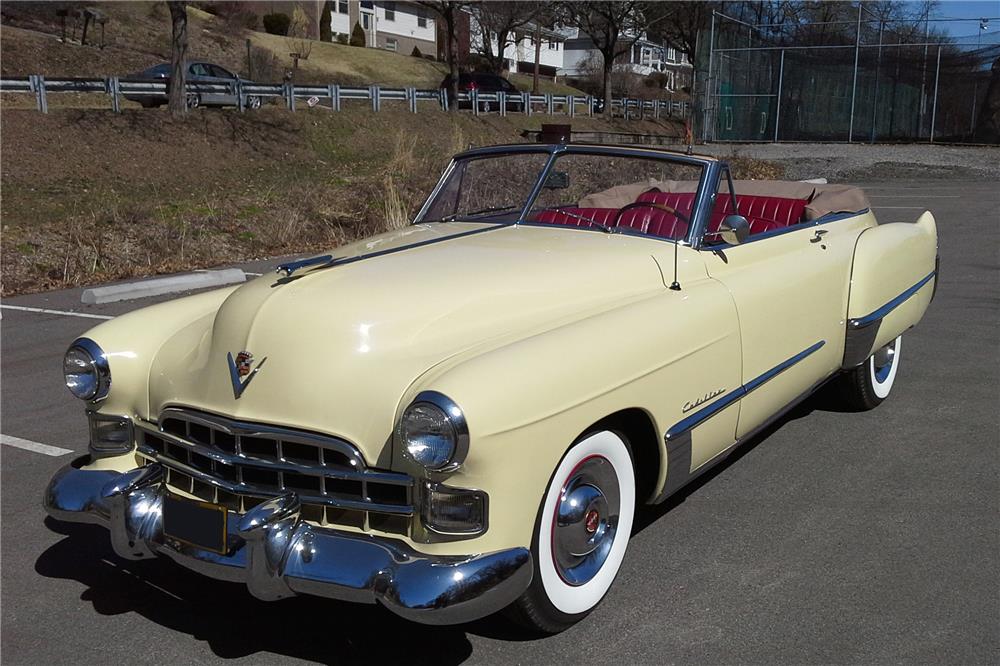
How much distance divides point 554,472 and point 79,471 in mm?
Result: 1734

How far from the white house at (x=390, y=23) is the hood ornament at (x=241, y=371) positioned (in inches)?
2033

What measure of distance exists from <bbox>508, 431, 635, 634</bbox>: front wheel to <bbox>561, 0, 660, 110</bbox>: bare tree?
35.4m

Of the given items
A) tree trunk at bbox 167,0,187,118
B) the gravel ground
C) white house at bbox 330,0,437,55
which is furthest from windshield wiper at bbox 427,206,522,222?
white house at bbox 330,0,437,55

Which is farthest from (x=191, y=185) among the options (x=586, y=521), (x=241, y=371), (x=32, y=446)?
(x=586, y=521)

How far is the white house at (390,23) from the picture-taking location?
171ft

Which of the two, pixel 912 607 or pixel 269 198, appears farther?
pixel 269 198

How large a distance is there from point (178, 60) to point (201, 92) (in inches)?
94.8

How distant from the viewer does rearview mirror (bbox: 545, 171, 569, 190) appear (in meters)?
4.37

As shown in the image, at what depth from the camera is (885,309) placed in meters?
4.99

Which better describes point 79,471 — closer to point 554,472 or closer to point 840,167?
point 554,472

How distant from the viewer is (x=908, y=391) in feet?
18.7

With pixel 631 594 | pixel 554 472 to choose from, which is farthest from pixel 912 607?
pixel 554 472

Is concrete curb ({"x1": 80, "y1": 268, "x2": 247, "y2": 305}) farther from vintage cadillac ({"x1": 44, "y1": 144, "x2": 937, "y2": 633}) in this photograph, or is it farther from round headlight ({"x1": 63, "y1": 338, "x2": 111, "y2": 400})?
round headlight ({"x1": 63, "y1": 338, "x2": 111, "y2": 400})

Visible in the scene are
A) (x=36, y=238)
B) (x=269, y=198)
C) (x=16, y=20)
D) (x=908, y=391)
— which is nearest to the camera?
(x=908, y=391)
